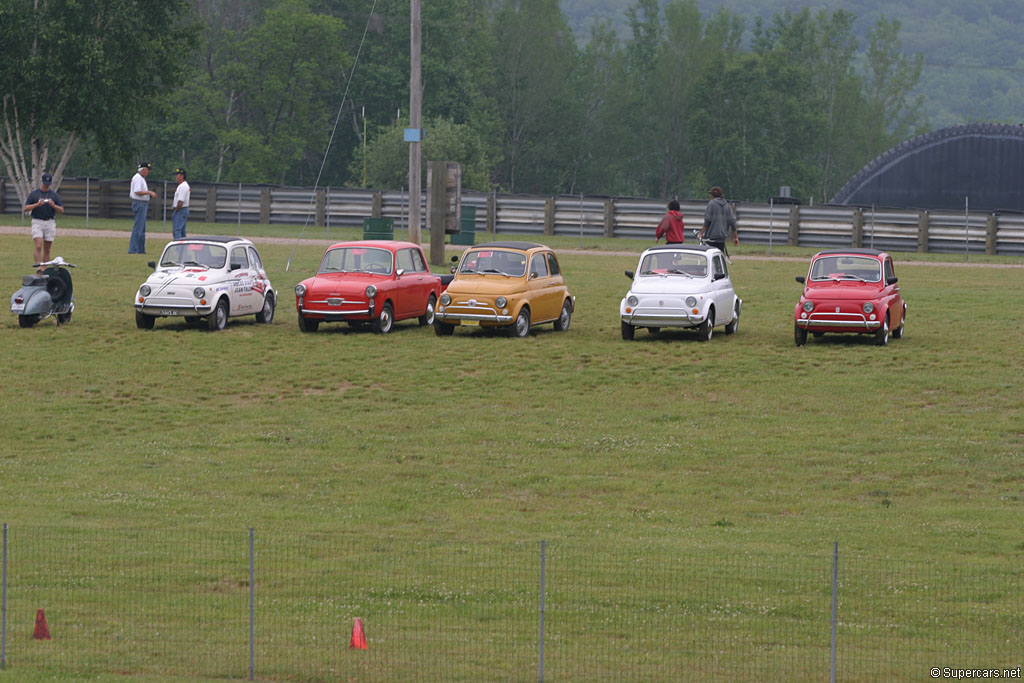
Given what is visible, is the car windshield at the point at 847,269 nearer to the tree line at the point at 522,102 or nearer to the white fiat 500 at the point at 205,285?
the white fiat 500 at the point at 205,285

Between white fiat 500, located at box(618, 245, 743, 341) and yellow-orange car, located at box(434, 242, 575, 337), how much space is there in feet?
5.47

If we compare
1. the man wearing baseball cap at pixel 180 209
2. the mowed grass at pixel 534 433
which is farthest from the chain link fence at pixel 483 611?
the man wearing baseball cap at pixel 180 209

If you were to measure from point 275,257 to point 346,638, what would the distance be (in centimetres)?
3068

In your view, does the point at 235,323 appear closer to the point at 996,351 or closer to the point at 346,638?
the point at 996,351

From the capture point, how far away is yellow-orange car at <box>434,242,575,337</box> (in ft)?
88.0

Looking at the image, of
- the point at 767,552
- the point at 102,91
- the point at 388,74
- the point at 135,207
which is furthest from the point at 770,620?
the point at 388,74

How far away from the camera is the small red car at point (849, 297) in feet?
84.5

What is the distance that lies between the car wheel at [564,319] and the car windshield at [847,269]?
Result: 4925 millimetres

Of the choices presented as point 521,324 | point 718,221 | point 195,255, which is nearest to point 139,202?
point 195,255

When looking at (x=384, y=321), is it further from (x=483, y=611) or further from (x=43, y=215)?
(x=483, y=611)

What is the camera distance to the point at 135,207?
38.5 metres

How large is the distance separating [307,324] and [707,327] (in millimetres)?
7438

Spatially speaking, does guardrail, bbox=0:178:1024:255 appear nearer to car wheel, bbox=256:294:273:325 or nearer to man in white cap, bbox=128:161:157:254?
man in white cap, bbox=128:161:157:254

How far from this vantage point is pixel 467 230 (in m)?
48.5
